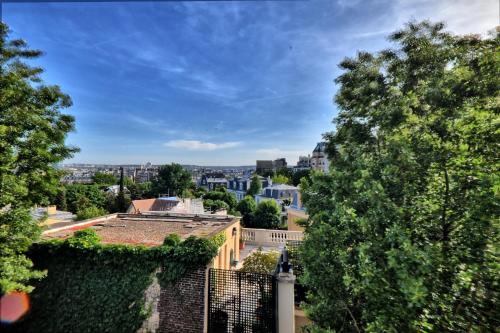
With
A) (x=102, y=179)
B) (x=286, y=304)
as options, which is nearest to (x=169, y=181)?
(x=102, y=179)

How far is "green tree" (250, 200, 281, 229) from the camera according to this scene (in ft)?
67.5

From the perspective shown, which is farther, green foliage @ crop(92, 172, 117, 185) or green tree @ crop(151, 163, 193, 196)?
green foliage @ crop(92, 172, 117, 185)

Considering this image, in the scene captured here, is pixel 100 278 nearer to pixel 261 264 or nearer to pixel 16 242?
pixel 16 242

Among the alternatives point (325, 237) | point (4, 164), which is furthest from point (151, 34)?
point (325, 237)

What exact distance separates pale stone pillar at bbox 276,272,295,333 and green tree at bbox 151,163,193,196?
40.9 meters

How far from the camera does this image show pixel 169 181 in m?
44.3

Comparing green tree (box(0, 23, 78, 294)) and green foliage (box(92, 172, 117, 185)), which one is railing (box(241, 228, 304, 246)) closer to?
green tree (box(0, 23, 78, 294))

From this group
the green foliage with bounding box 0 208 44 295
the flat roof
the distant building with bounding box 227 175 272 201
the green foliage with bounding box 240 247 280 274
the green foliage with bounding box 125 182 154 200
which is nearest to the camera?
the green foliage with bounding box 0 208 44 295

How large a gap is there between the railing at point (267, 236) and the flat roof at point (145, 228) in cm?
373

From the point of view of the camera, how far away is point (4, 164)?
19.0 feet

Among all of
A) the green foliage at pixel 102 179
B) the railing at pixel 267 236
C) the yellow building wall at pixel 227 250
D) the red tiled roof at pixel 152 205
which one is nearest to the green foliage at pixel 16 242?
the yellow building wall at pixel 227 250

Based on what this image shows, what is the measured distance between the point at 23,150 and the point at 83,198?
91.9ft

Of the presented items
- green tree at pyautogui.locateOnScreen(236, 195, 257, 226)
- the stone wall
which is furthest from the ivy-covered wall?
green tree at pyautogui.locateOnScreen(236, 195, 257, 226)

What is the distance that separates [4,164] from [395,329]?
27.8ft
